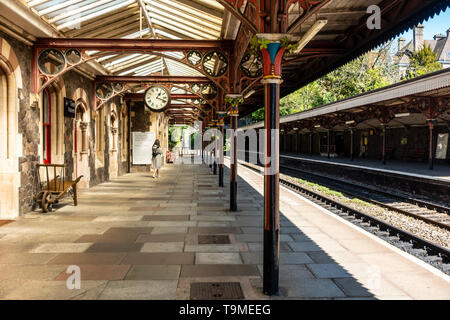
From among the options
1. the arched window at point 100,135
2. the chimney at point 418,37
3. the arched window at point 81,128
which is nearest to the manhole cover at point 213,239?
the arched window at point 81,128

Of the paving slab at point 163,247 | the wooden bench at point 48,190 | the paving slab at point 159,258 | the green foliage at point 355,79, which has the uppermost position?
the green foliage at point 355,79

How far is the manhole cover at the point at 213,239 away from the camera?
5809 millimetres

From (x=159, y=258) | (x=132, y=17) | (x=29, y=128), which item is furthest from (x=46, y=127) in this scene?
(x=159, y=258)

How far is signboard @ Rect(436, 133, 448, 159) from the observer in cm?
1953

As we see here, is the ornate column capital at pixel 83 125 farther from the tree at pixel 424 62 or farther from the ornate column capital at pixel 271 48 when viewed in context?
the tree at pixel 424 62

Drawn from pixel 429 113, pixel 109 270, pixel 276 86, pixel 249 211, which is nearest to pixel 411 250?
pixel 249 211

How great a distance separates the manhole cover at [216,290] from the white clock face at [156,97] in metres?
8.11

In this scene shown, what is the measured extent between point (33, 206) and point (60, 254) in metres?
3.74

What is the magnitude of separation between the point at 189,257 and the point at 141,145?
14548mm

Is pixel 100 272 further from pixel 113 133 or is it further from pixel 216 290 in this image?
pixel 113 133

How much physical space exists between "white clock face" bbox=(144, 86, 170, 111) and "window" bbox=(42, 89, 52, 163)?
2.91 m

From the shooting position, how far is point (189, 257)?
501 cm

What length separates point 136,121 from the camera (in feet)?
61.8

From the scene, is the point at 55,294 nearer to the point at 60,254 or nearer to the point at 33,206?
the point at 60,254
